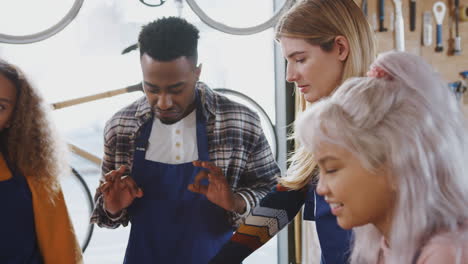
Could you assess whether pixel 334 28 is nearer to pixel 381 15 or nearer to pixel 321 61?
pixel 321 61

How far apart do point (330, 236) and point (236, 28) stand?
0.74m

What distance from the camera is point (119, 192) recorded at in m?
1.17

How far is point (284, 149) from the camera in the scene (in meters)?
1.54

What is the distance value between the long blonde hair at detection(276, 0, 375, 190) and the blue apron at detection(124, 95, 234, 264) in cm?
33

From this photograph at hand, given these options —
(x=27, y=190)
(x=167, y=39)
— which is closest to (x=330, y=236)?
(x=167, y=39)

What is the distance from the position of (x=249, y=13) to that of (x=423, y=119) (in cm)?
88

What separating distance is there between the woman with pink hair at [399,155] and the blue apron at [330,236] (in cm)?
24

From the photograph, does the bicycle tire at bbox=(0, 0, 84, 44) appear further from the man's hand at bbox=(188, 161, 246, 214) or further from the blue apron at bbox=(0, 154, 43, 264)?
the man's hand at bbox=(188, 161, 246, 214)

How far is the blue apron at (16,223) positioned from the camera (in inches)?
41.9

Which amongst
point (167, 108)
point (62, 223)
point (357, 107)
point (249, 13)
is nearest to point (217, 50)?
point (249, 13)

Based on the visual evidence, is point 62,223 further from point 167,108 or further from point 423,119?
point 423,119

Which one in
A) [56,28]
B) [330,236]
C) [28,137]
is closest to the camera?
[330,236]

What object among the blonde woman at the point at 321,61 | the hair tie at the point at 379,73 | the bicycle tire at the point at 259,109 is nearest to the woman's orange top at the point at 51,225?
the blonde woman at the point at 321,61

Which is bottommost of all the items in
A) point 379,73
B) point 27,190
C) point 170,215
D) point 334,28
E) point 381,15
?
point 170,215
